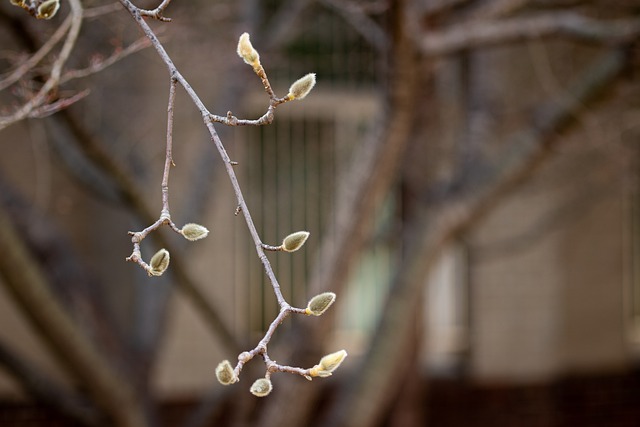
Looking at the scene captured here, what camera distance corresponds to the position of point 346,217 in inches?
174

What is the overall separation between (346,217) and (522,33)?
113 centimetres

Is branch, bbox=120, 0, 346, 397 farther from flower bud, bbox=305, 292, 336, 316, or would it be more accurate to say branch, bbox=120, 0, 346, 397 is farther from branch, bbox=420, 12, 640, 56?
branch, bbox=420, 12, 640, 56

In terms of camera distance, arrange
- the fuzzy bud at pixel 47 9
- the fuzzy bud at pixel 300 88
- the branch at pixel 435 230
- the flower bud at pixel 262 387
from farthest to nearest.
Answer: the branch at pixel 435 230 < the fuzzy bud at pixel 47 9 < the fuzzy bud at pixel 300 88 < the flower bud at pixel 262 387

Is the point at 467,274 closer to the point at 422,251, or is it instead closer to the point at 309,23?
the point at 309,23

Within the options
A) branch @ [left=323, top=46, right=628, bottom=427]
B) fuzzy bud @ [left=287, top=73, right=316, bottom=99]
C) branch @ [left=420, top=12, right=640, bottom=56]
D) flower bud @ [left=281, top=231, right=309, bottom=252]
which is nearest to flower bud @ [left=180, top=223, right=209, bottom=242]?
flower bud @ [left=281, top=231, right=309, bottom=252]

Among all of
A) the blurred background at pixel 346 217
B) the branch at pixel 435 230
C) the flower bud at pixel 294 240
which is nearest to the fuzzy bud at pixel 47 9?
the flower bud at pixel 294 240

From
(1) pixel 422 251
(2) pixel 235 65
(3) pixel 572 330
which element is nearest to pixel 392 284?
(1) pixel 422 251

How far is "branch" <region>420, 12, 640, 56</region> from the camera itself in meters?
4.11

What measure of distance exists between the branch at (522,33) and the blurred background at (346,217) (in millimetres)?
16

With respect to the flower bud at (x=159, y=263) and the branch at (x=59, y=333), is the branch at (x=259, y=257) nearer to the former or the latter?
the flower bud at (x=159, y=263)

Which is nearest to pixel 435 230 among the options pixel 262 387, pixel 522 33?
pixel 522 33

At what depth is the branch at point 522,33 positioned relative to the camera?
13.5 feet

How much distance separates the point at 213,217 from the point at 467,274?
2.27 metres

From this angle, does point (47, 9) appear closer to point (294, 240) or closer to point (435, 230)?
point (294, 240)
